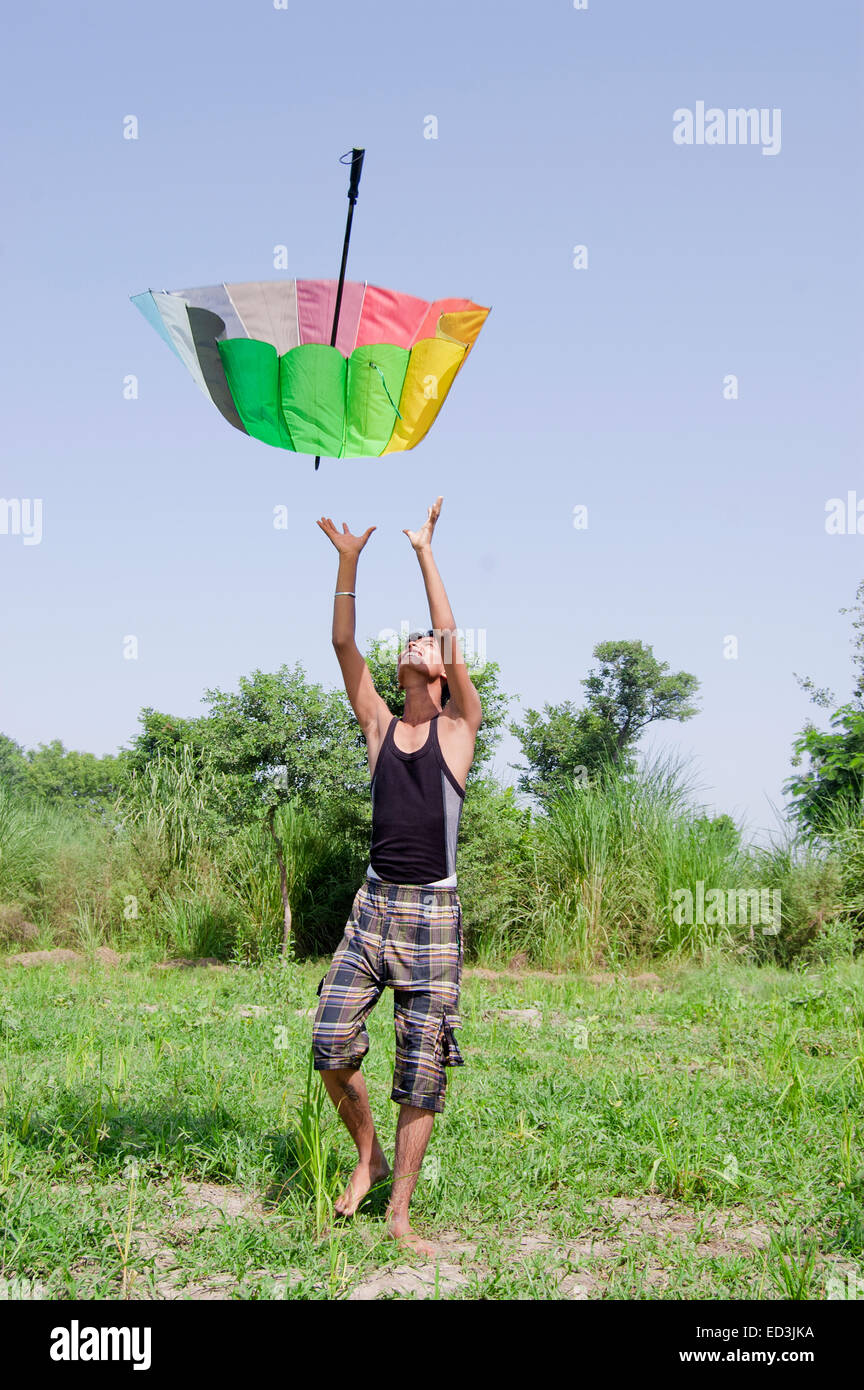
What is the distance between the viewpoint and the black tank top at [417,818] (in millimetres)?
3570

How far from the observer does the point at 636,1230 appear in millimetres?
3635

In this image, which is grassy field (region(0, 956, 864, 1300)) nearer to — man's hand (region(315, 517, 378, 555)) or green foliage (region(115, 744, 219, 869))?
man's hand (region(315, 517, 378, 555))

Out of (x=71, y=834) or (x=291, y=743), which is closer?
(x=291, y=743)

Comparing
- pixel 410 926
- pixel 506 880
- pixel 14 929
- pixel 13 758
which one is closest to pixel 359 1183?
pixel 410 926

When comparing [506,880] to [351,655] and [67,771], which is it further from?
[67,771]

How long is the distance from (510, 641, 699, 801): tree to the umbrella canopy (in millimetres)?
17614

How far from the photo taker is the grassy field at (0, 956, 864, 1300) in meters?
3.17

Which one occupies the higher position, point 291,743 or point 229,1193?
point 291,743

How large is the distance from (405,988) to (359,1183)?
2.42 feet

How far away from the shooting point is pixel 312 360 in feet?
14.4
